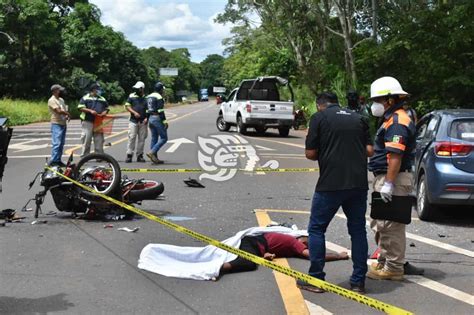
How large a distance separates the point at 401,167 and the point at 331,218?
86cm

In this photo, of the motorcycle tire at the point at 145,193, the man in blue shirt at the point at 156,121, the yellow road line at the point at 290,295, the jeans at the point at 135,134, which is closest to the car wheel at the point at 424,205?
the yellow road line at the point at 290,295

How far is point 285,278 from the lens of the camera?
5648 millimetres

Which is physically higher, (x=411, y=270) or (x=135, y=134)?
(x=135, y=134)

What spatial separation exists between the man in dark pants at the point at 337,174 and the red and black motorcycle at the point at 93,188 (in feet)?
11.9

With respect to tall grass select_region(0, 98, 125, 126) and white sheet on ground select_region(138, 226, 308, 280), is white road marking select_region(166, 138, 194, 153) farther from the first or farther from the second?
tall grass select_region(0, 98, 125, 126)

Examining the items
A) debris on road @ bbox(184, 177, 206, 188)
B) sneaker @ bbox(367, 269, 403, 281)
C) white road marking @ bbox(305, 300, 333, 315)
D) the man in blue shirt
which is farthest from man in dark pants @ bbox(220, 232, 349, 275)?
the man in blue shirt

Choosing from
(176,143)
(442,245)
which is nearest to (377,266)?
(442,245)

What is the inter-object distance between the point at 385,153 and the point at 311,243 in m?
1.16

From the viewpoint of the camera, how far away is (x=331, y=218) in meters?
5.32

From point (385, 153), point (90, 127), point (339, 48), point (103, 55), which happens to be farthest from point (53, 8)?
point (385, 153)

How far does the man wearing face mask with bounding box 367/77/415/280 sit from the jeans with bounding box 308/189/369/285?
1.16 ft

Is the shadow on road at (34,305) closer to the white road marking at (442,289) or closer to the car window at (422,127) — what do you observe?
the white road marking at (442,289)

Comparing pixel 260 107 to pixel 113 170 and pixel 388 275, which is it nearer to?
pixel 113 170

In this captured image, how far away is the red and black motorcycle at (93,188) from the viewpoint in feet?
26.3
